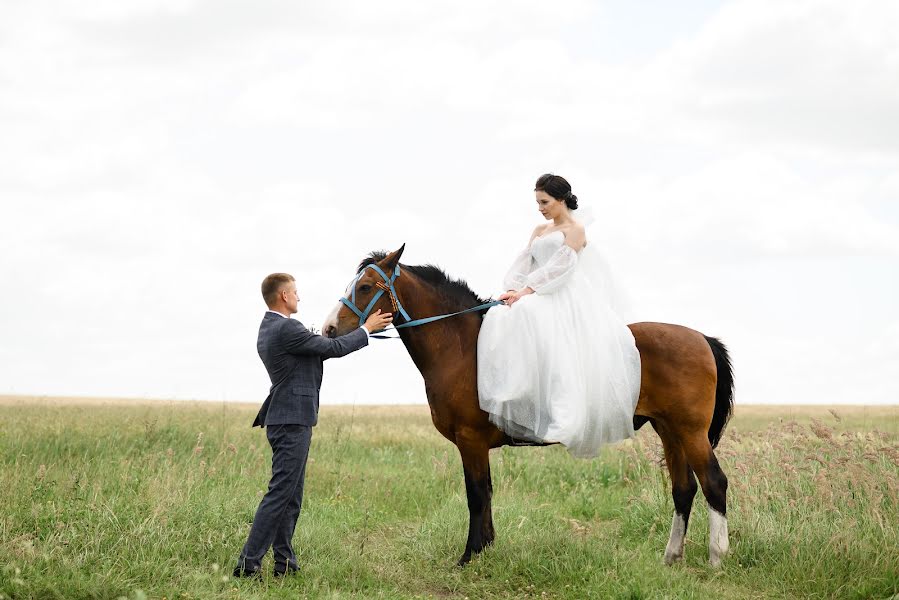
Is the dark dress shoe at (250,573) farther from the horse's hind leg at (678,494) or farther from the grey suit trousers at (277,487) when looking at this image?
the horse's hind leg at (678,494)

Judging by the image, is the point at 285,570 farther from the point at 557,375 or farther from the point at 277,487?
the point at 557,375

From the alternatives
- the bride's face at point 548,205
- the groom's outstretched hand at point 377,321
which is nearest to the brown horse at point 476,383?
the groom's outstretched hand at point 377,321

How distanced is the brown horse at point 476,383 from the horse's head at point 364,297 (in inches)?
0.5

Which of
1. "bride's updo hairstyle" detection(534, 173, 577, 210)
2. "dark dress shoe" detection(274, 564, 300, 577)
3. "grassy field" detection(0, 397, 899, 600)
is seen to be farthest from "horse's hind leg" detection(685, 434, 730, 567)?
"dark dress shoe" detection(274, 564, 300, 577)

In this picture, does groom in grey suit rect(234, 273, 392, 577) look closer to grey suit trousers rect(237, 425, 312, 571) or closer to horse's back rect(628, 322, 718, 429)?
grey suit trousers rect(237, 425, 312, 571)

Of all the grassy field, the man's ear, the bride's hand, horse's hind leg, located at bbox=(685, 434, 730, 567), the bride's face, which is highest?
the bride's face

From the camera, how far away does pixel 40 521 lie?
7.13m

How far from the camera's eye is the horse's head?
6477 millimetres

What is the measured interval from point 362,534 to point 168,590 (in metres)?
2.97

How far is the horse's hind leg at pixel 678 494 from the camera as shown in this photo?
7289 mm

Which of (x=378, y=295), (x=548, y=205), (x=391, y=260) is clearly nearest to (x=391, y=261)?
(x=391, y=260)

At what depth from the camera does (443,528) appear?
8.16 m

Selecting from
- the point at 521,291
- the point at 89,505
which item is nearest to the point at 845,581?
the point at 521,291

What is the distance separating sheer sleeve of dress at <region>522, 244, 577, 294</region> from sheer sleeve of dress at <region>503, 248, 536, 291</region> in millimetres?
381
